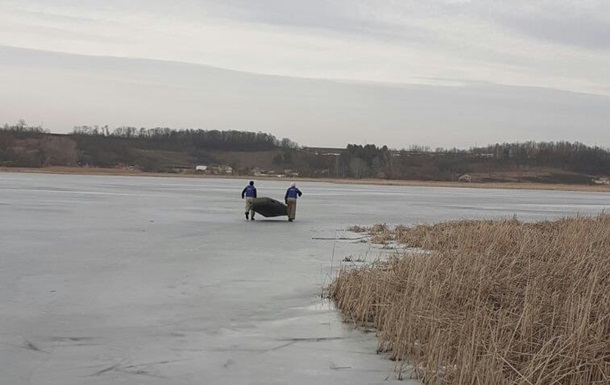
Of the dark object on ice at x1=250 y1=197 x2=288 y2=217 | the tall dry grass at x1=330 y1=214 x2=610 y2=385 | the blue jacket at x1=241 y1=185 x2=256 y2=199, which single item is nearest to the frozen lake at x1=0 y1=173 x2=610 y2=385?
the tall dry grass at x1=330 y1=214 x2=610 y2=385

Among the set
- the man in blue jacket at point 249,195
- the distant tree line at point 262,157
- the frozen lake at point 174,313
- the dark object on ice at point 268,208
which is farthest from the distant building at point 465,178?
the frozen lake at point 174,313

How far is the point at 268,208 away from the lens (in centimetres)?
2094

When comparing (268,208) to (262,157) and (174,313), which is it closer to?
(174,313)

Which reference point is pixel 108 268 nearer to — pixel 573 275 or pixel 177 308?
pixel 177 308

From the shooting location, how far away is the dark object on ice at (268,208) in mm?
20844

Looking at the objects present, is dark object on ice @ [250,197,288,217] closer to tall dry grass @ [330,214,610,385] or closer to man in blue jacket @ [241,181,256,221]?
man in blue jacket @ [241,181,256,221]

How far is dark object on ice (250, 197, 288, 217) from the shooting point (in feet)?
68.4

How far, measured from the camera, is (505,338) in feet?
19.1

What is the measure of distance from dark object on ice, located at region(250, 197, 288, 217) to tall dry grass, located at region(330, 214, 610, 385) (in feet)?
37.5

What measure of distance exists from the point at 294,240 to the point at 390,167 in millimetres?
118691

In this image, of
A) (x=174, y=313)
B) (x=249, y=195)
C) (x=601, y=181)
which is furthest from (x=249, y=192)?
(x=601, y=181)

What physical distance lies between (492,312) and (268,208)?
1456cm

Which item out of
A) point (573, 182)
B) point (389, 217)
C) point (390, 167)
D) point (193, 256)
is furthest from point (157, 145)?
point (193, 256)

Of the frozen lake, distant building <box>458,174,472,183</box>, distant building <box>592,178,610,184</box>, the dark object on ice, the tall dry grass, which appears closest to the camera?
the tall dry grass
